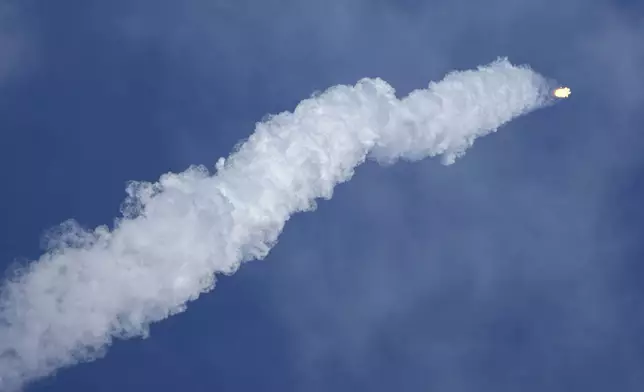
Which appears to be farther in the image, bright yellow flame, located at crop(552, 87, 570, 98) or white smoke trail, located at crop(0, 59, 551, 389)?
bright yellow flame, located at crop(552, 87, 570, 98)

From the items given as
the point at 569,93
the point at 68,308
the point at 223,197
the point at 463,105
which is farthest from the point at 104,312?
the point at 569,93

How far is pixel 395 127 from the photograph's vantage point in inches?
4193

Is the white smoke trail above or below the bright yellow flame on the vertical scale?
below

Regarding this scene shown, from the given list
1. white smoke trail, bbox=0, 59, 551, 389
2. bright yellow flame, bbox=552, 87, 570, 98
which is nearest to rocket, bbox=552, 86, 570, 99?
bright yellow flame, bbox=552, 87, 570, 98

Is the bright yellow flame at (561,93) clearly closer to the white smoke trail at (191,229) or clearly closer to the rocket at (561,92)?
the rocket at (561,92)

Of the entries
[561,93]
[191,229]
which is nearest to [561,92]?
[561,93]

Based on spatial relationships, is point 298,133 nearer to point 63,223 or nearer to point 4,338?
point 63,223

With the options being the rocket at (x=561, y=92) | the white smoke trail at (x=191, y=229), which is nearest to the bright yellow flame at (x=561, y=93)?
the rocket at (x=561, y=92)

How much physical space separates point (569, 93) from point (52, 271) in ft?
197

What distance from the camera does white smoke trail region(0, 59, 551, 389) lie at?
97062mm

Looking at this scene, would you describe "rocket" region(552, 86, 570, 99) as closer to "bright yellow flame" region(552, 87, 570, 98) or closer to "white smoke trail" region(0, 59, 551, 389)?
"bright yellow flame" region(552, 87, 570, 98)

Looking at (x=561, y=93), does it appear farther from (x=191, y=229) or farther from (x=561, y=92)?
(x=191, y=229)

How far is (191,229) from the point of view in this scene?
9938 cm

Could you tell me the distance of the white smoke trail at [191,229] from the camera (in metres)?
97.1
